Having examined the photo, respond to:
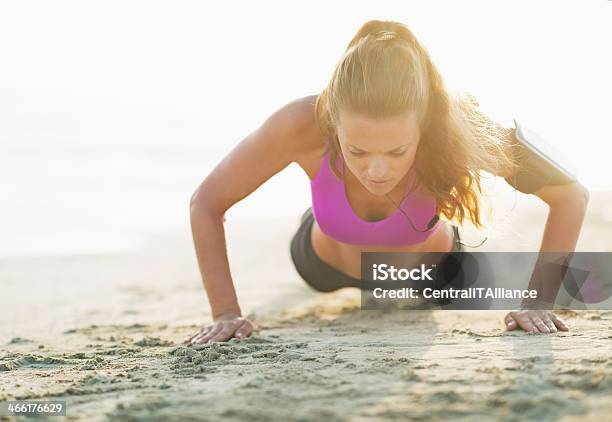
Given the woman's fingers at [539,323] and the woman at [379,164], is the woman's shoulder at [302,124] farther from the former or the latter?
the woman's fingers at [539,323]

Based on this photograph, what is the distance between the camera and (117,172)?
465 inches

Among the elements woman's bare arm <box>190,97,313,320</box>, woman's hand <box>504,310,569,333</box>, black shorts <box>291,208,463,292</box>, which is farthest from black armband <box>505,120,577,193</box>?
woman's bare arm <box>190,97,313,320</box>

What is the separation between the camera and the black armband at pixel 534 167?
2.71 m

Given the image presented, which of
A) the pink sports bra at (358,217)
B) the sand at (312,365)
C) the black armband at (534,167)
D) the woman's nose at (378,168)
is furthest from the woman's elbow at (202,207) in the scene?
the black armband at (534,167)

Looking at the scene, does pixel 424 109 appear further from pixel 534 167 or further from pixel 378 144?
pixel 534 167

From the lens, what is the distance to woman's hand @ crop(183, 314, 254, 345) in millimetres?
2633

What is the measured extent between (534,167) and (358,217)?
72cm

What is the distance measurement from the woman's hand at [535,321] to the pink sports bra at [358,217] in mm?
541

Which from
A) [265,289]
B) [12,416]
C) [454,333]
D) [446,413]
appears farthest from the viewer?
[265,289]

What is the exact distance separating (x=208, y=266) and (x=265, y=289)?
1901mm

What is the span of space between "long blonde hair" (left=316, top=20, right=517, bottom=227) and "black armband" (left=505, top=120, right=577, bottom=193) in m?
0.06

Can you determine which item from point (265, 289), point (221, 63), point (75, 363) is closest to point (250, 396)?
point (75, 363)

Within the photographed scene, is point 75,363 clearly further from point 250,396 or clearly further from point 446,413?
point 446,413

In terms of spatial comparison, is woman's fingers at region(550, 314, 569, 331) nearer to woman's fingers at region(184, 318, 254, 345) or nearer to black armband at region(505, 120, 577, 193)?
black armband at region(505, 120, 577, 193)
